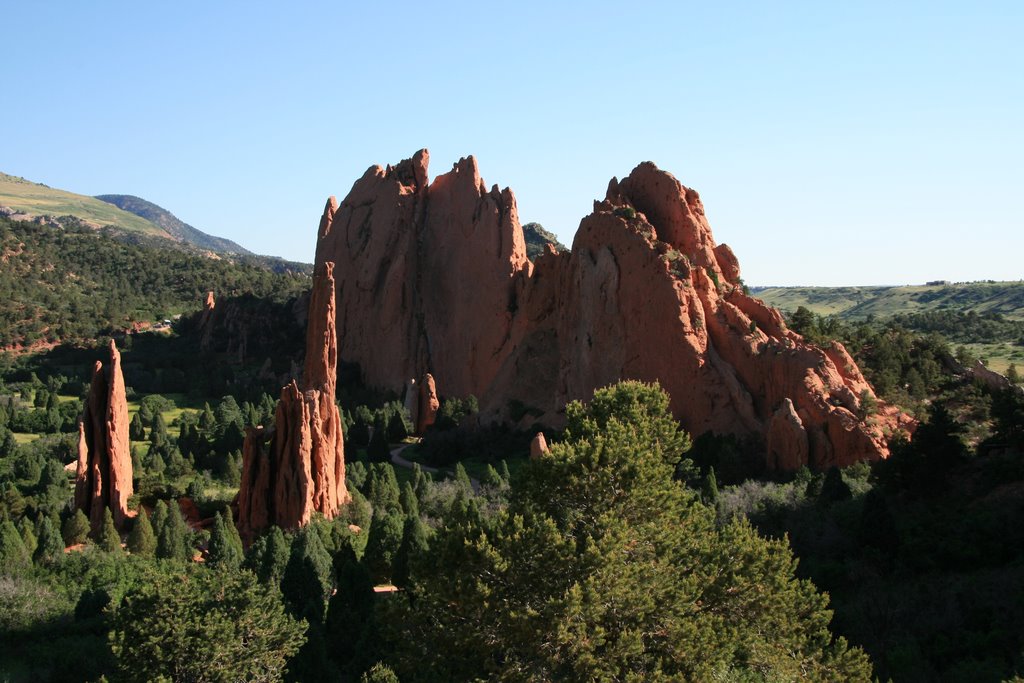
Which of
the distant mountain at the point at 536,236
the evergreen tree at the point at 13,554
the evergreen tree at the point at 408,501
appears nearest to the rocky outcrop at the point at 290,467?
the evergreen tree at the point at 408,501

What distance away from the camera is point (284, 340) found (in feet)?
313

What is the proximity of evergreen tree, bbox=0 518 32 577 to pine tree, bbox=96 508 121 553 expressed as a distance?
9.05ft

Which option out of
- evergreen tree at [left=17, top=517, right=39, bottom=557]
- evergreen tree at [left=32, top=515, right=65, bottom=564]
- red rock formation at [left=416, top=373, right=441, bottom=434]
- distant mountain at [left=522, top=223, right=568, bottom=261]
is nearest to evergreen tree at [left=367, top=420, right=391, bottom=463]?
red rock formation at [left=416, top=373, right=441, bottom=434]

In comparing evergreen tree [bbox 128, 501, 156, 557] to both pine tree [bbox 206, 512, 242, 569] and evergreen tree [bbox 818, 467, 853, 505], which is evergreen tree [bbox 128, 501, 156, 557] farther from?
evergreen tree [bbox 818, 467, 853, 505]

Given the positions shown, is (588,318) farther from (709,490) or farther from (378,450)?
(709,490)

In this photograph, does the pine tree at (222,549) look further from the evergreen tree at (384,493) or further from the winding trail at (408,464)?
the winding trail at (408,464)

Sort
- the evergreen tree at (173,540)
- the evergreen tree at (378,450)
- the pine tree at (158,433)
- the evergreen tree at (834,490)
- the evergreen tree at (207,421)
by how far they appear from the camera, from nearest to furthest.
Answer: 1. the evergreen tree at (834,490)
2. the evergreen tree at (173,540)
3. the evergreen tree at (378,450)
4. the pine tree at (158,433)
5. the evergreen tree at (207,421)

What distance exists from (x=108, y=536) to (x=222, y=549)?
6075 millimetres

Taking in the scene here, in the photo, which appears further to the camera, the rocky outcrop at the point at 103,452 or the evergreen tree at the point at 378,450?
the evergreen tree at the point at 378,450

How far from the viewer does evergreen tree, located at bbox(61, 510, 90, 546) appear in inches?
1378

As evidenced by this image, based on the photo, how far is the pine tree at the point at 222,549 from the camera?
103ft

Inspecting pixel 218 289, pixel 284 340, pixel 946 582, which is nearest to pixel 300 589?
pixel 946 582

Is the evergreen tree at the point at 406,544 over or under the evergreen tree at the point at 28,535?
over

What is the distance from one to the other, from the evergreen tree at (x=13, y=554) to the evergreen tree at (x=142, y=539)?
3.67 meters
